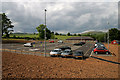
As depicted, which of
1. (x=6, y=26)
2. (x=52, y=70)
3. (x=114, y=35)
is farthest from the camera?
(x=114, y=35)

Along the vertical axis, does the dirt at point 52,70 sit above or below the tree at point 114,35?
below

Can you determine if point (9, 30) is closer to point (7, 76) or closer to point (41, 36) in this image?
point (41, 36)

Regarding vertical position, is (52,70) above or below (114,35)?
below

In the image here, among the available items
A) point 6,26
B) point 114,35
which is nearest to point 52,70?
point 6,26

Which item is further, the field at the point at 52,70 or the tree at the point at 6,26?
the tree at the point at 6,26

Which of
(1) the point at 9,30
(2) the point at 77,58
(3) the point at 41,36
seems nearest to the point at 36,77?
(2) the point at 77,58

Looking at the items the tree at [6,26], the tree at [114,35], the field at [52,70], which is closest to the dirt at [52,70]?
the field at [52,70]

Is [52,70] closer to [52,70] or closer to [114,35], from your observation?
[52,70]

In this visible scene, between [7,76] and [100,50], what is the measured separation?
20.5 metres

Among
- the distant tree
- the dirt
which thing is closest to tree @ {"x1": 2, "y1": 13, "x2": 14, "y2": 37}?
the distant tree

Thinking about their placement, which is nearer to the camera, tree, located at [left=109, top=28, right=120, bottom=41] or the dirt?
the dirt

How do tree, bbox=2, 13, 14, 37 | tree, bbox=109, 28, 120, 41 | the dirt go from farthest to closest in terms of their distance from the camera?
1. tree, bbox=109, 28, 120, 41
2. tree, bbox=2, 13, 14, 37
3. the dirt

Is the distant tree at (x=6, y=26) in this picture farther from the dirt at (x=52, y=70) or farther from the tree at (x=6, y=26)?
the dirt at (x=52, y=70)

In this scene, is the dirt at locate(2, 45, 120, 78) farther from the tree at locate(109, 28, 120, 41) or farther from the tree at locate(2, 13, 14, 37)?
the tree at locate(109, 28, 120, 41)
